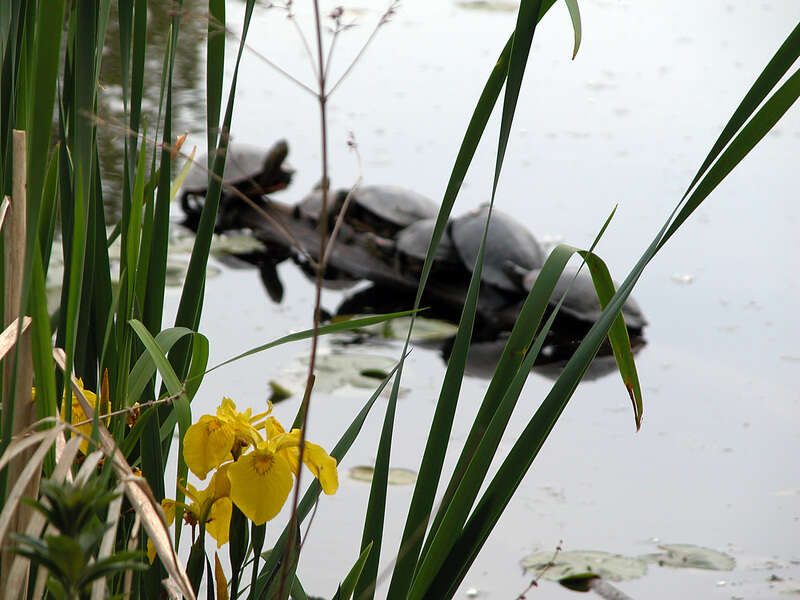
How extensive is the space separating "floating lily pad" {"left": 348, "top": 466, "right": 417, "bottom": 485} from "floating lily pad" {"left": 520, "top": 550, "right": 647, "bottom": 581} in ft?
0.77

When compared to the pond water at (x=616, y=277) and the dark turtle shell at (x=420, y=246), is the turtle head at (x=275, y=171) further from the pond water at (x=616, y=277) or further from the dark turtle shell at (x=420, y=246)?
the dark turtle shell at (x=420, y=246)

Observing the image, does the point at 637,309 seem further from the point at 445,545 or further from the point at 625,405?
the point at 445,545

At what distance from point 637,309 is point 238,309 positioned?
0.89 meters

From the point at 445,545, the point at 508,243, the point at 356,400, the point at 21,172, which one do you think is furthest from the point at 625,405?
the point at 21,172

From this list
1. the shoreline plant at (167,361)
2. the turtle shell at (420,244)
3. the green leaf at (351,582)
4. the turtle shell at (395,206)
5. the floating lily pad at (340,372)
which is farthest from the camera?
the turtle shell at (395,206)

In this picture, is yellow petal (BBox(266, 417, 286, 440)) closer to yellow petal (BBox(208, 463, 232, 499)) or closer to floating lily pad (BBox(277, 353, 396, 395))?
yellow petal (BBox(208, 463, 232, 499))

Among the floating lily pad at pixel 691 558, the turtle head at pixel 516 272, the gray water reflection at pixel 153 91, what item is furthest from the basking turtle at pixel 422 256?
the floating lily pad at pixel 691 558

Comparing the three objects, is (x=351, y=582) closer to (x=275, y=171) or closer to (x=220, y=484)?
(x=220, y=484)

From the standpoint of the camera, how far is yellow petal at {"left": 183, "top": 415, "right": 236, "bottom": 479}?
17.5 inches

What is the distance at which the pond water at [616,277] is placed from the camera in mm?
1331

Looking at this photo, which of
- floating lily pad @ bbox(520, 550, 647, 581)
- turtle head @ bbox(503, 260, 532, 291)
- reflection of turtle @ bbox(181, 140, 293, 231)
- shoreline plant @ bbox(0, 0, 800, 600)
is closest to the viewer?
shoreline plant @ bbox(0, 0, 800, 600)

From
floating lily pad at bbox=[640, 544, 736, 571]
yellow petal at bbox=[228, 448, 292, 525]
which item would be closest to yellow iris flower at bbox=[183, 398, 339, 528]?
yellow petal at bbox=[228, 448, 292, 525]

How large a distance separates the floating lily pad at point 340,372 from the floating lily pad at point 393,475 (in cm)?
27

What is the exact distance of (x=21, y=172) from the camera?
1.30ft
